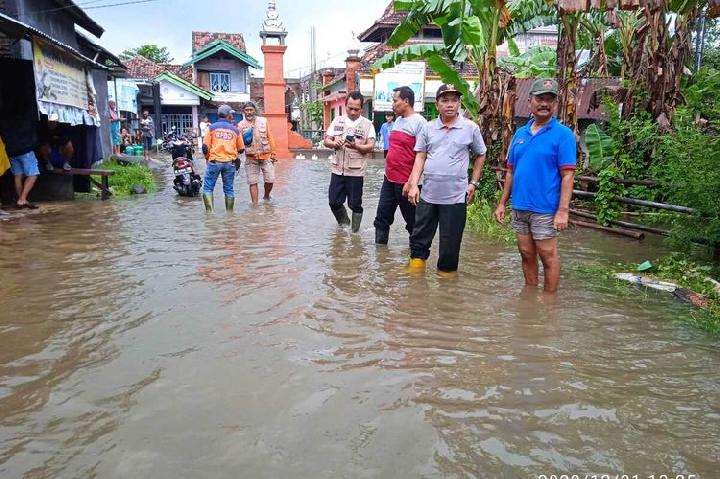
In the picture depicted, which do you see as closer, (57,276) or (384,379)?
(384,379)

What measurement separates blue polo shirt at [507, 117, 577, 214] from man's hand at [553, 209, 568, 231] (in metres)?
0.09

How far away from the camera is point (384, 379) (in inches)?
133

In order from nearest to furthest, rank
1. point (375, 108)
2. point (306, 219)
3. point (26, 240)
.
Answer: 1. point (26, 240)
2. point (306, 219)
3. point (375, 108)

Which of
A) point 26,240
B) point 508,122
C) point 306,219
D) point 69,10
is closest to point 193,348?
point 26,240

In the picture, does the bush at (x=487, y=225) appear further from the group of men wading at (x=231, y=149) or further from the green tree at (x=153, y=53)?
the green tree at (x=153, y=53)

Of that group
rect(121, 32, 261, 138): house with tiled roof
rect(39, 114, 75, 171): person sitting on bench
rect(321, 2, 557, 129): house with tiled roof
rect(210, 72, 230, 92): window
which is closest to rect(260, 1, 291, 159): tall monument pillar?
rect(321, 2, 557, 129): house with tiled roof

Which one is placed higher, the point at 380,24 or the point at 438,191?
the point at 380,24

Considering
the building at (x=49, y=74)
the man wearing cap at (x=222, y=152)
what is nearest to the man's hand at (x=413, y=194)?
the man wearing cap at (x=222, y=152)

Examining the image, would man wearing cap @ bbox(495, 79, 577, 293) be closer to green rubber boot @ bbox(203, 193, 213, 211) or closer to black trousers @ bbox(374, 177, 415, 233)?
black trousers @ bbox(374, 177, 415, 233)

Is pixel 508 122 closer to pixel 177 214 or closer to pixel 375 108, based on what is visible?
pixel 177 214

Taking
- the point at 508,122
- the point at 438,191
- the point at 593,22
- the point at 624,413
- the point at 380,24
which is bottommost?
the point at 624,413

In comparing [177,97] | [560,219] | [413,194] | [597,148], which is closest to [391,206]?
[413,194]

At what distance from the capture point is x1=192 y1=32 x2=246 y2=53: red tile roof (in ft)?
138

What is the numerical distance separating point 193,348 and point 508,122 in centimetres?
856
